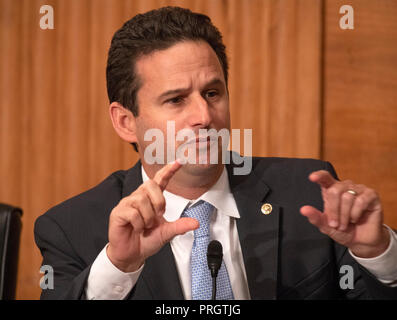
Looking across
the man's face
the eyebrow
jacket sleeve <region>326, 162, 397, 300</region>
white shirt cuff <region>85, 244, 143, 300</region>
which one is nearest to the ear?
the man's face

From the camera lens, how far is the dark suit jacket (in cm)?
152

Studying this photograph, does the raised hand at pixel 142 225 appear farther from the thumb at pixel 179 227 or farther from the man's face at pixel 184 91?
the man's face at pixel 184 91

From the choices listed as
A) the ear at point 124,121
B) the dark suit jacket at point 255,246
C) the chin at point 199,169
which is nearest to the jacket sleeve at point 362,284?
the dark suit jacket at point 255,246

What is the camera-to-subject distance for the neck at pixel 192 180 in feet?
5.15

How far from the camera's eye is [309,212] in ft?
3.90

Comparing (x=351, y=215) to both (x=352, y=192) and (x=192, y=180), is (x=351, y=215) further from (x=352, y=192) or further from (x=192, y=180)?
(x=192, y=180)

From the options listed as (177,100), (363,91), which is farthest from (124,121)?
(363,91)

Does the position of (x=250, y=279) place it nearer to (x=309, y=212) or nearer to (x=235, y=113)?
(x=309, y=212)

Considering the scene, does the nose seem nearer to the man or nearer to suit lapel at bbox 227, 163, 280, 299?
the man

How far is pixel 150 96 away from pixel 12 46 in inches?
42.4

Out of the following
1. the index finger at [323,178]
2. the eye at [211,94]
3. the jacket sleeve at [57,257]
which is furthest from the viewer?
the eye at [211,94]

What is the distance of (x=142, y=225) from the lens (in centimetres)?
123

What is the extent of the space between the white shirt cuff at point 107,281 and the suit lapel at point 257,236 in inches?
15.5

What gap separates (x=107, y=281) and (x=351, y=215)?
0.65 m
